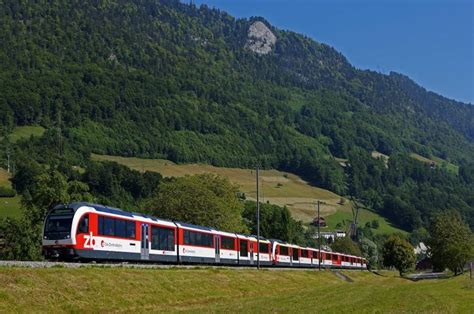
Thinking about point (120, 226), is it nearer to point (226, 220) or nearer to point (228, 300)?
point (228, 300)

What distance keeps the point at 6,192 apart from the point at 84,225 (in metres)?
148

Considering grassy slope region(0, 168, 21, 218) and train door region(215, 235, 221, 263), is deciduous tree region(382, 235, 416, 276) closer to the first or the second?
grassy slope region(0, 168, 21, 218)

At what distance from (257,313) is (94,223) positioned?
15.0 m

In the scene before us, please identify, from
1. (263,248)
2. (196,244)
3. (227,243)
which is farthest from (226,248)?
(263,248)

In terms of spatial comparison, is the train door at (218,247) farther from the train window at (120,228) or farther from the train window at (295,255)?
the train window at (295,255)

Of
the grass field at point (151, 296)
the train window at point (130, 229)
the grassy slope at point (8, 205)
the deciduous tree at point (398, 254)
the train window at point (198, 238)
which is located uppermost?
the grassy slope at point (8, 205)

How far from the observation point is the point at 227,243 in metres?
66.4

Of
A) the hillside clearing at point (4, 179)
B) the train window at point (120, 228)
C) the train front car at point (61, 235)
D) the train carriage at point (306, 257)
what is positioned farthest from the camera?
the hillside clearing at point (4, 179)

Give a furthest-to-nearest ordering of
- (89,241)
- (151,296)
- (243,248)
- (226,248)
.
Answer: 1. (243,248)
2. (226,248)
3. (89,241)
4. (151,296)

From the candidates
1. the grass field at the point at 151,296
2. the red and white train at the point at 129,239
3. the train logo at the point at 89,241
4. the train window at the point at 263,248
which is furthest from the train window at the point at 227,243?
the train logo at the point at 89,241

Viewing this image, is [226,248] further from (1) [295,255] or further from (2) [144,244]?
(1) [295,255]

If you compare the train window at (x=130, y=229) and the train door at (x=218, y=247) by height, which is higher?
the train window at (x=130, y=229)

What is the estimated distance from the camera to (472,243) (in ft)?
375

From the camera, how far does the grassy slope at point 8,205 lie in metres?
154
